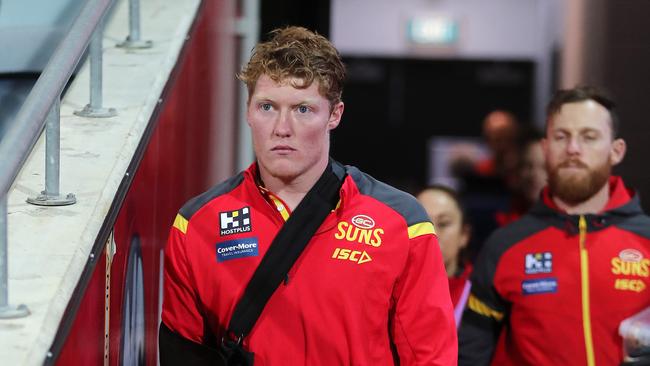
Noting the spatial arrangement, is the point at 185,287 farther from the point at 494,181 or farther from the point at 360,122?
the point at 360,122

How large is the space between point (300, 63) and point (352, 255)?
524mm

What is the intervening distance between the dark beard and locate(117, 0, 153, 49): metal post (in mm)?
1638

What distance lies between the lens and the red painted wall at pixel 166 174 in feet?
10.8

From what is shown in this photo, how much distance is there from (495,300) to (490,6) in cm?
1088

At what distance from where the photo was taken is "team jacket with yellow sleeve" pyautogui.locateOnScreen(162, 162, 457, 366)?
3.21 m

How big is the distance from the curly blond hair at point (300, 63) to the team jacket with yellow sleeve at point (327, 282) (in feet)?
0.92

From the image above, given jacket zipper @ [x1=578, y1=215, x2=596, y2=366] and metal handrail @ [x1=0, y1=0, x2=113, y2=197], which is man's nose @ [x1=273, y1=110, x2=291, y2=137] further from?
jacket zipper @ [x1=578, y1=215, x2=596, y2=366]

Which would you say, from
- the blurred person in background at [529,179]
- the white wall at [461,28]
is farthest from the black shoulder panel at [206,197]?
the white wall at [461,28]

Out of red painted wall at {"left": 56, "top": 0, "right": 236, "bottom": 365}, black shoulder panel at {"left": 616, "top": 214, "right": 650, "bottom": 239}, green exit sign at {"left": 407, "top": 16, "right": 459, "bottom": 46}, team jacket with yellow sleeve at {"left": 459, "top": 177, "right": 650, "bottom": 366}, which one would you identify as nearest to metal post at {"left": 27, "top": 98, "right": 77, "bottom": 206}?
red painted wall at {"left": 56, "top": 0, "right": 236, "bottom": 365}

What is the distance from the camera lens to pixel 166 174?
14.9ft

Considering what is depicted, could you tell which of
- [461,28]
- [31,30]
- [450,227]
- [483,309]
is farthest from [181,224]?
[461,28]

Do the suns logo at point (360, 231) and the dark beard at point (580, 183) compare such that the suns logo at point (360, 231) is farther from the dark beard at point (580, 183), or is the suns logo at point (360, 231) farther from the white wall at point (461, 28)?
the white wall at point (461, 28)

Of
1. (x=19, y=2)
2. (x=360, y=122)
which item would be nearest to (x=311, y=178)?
(x=19, y=2)

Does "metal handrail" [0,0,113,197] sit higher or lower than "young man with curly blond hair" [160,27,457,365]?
higher
